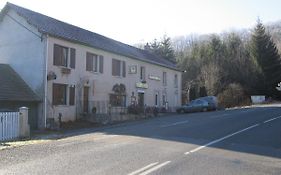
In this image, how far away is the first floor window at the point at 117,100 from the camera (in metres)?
38.1

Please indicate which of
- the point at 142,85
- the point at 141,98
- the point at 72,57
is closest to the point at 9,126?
the point at 72,57

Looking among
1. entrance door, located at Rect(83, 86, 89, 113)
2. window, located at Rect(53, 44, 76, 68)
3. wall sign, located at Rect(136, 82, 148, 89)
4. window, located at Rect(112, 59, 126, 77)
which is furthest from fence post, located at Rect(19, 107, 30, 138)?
wall sign, located at Rect(136, 82, 148, 89)

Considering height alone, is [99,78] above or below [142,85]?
above

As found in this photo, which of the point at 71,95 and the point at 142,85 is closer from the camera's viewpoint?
the point at 71,95

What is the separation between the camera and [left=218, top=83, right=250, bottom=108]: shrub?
6475cm

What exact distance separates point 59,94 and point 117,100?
903 centimetres

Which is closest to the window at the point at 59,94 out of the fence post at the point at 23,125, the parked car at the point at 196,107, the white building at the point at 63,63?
the white building at the point at 63,63

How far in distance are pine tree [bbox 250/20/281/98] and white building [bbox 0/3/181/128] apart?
3997 cm

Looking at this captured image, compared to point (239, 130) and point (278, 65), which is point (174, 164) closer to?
point (239, 130)

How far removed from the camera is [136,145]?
49.7 ft

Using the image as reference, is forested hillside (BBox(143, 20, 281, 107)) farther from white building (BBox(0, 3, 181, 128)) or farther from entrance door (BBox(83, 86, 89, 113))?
entrance door (BBox(83, 86, 89, 113))

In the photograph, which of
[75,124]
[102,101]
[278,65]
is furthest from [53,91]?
[278,65]

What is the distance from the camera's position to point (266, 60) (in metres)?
75.4

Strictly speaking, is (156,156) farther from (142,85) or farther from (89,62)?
(142,85)
